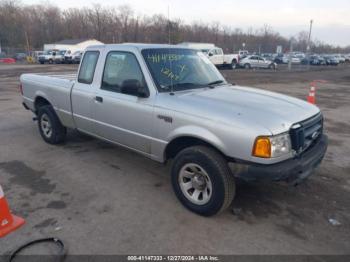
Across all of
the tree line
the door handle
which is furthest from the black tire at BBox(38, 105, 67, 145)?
the tree line

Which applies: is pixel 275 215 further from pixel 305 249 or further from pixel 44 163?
pixel 44 163

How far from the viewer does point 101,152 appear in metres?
5.53

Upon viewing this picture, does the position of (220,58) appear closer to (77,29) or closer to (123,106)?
(123,106)

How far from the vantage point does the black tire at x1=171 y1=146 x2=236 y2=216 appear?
314 cm

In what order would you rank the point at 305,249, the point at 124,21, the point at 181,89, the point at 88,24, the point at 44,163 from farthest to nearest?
the point at 88,24, the point at 124,21, the point at 44,163, the point at 181,89, the point at 305,249

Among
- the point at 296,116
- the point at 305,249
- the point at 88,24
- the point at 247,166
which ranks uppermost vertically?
the point at 88,24

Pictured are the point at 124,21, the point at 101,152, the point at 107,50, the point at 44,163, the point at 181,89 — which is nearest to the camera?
the point at 181,89

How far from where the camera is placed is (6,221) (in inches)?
122

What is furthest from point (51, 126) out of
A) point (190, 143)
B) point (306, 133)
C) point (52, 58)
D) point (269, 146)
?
point (52, 58)

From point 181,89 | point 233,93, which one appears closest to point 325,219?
point 233,93

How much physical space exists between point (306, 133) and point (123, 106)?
7.72ft

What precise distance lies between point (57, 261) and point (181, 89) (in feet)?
7.90

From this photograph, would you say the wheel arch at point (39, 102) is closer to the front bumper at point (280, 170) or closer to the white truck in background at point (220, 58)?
the front bumper at point (280, 170)

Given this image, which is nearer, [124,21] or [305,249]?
[305,249]
